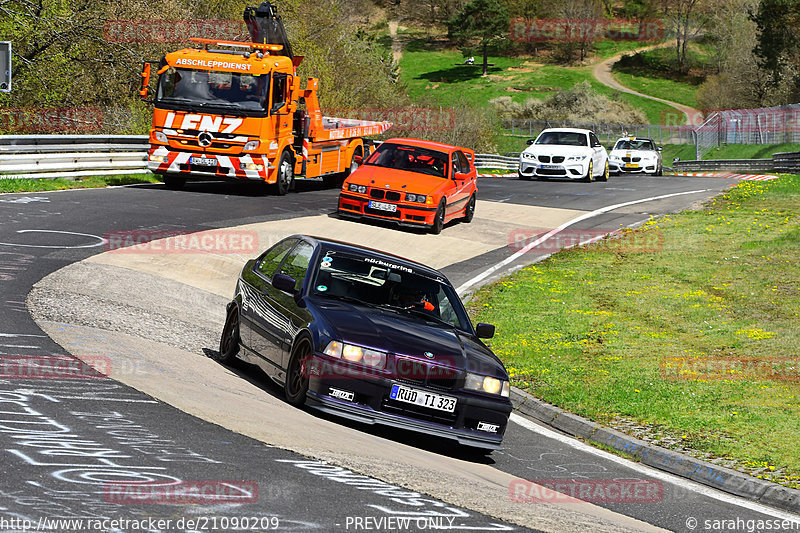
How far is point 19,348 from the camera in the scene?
8.92 meters

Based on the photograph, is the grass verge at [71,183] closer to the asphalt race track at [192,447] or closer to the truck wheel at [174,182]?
the truck wheel at [174,182]

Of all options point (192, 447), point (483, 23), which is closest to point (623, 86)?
point (483, 23)

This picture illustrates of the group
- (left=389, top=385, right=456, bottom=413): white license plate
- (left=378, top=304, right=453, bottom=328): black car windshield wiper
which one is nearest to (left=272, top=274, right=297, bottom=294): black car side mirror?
(left=378, top=304, right=453, bottom=328): black car windshield wiper

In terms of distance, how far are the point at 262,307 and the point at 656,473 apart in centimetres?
387

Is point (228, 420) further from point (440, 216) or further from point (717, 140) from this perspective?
point (717, 140)

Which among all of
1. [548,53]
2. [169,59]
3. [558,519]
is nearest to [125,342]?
[558,519]

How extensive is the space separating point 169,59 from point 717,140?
4429 centimetres

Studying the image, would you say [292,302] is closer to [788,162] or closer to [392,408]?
[392,408]

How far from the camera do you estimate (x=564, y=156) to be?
112ft

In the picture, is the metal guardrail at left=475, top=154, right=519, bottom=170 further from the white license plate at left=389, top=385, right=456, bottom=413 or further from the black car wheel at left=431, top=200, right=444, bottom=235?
the white license plate at left=389, top=385, right=456, bottom=413

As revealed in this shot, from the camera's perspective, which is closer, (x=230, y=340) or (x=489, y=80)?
(x=230, y=340)

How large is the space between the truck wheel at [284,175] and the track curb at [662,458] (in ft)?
47.7

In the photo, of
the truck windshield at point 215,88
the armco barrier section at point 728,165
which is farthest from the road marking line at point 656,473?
the armco barrier section at point 728,165

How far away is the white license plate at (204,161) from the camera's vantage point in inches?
910
